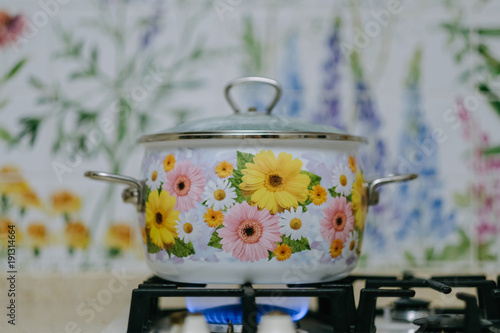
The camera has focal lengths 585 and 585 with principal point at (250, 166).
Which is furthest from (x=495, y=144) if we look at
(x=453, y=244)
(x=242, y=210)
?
(x=242, y=210)

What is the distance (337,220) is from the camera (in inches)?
31.9

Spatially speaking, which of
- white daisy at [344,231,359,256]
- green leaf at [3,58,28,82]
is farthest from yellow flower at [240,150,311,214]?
green leaf at [3,58,28,82]

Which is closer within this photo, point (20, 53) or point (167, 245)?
point (167, 245)

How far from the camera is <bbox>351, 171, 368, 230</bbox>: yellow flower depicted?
84cm

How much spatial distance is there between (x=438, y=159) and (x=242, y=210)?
0.59 meters

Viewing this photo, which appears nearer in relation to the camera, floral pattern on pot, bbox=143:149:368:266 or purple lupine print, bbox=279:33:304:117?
floral pattern on pot, bbox=143:149:368:266

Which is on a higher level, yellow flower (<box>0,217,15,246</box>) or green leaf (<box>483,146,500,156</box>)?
green leaf (<box>483,146,500,156</box>)

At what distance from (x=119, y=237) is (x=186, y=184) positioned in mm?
446

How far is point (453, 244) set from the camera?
1.19 m

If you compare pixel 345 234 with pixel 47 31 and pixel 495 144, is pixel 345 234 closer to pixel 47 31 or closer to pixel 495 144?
pixel 495 144

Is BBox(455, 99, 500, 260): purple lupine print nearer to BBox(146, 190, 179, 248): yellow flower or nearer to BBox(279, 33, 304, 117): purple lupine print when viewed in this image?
BBox(279, 33, 304, 117): purple lupine print

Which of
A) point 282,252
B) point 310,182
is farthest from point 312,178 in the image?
point 282,252

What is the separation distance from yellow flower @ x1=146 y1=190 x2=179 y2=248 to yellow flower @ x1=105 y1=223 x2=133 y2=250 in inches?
13.7

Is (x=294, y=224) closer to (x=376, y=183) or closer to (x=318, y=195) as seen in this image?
(x=318, y=195)
